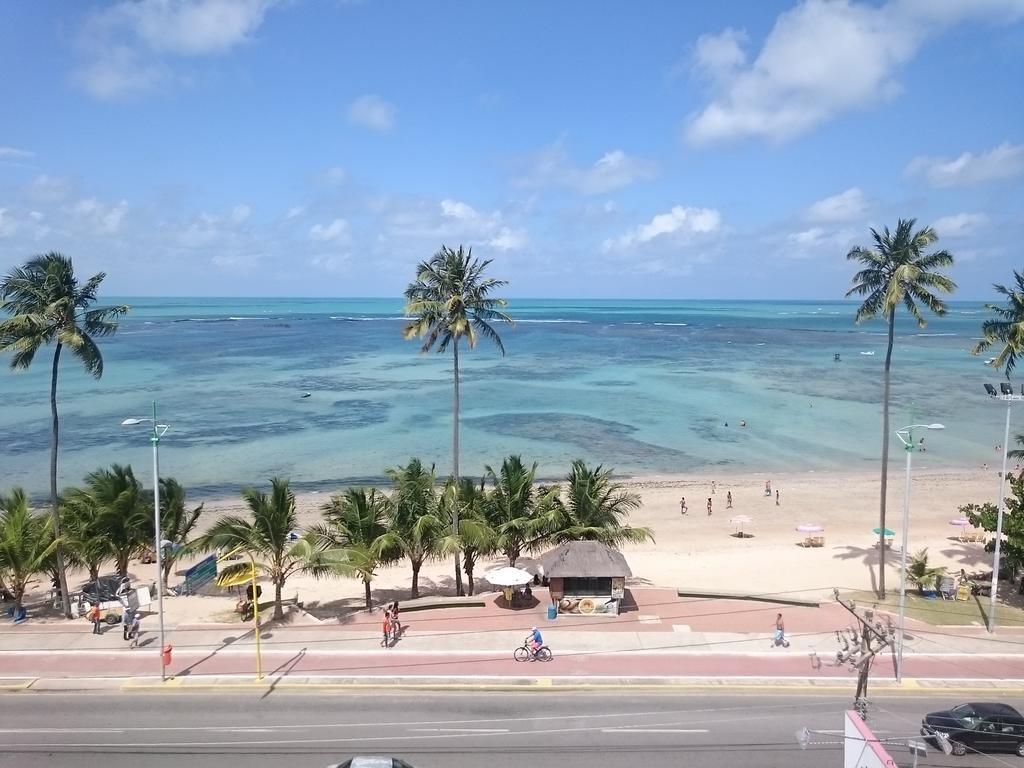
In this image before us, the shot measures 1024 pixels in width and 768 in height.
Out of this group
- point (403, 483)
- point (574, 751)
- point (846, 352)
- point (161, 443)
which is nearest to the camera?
point (574, 751)

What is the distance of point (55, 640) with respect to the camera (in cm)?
2308

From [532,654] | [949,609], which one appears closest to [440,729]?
[532,654]

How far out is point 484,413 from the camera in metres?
78.1

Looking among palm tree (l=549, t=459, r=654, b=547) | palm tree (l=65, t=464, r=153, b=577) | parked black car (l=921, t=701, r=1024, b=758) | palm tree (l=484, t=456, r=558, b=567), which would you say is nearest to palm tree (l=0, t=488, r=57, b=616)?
palm tree (l=65, t=464, r=153, b=577)

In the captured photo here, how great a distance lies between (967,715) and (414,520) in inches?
690

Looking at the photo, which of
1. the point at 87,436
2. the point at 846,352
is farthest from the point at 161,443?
the point at 846,352

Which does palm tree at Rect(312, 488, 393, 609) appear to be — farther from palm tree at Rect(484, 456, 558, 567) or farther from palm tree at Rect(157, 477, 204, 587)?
palm tree at Rect(157, 477, 204, 587)

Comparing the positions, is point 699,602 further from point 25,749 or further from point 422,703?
point 25,749

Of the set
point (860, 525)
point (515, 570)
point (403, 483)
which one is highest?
point (403, 483)

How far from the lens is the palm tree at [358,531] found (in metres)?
24.5

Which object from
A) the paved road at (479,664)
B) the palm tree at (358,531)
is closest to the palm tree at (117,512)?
the paved road at (479,664)

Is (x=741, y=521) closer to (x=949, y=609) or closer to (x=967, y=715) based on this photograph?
(x=949, y=609)

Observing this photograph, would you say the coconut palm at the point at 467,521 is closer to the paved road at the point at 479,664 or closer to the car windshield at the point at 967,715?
the paved road at the point at 479,664

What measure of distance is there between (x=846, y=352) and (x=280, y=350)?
11620 cm
